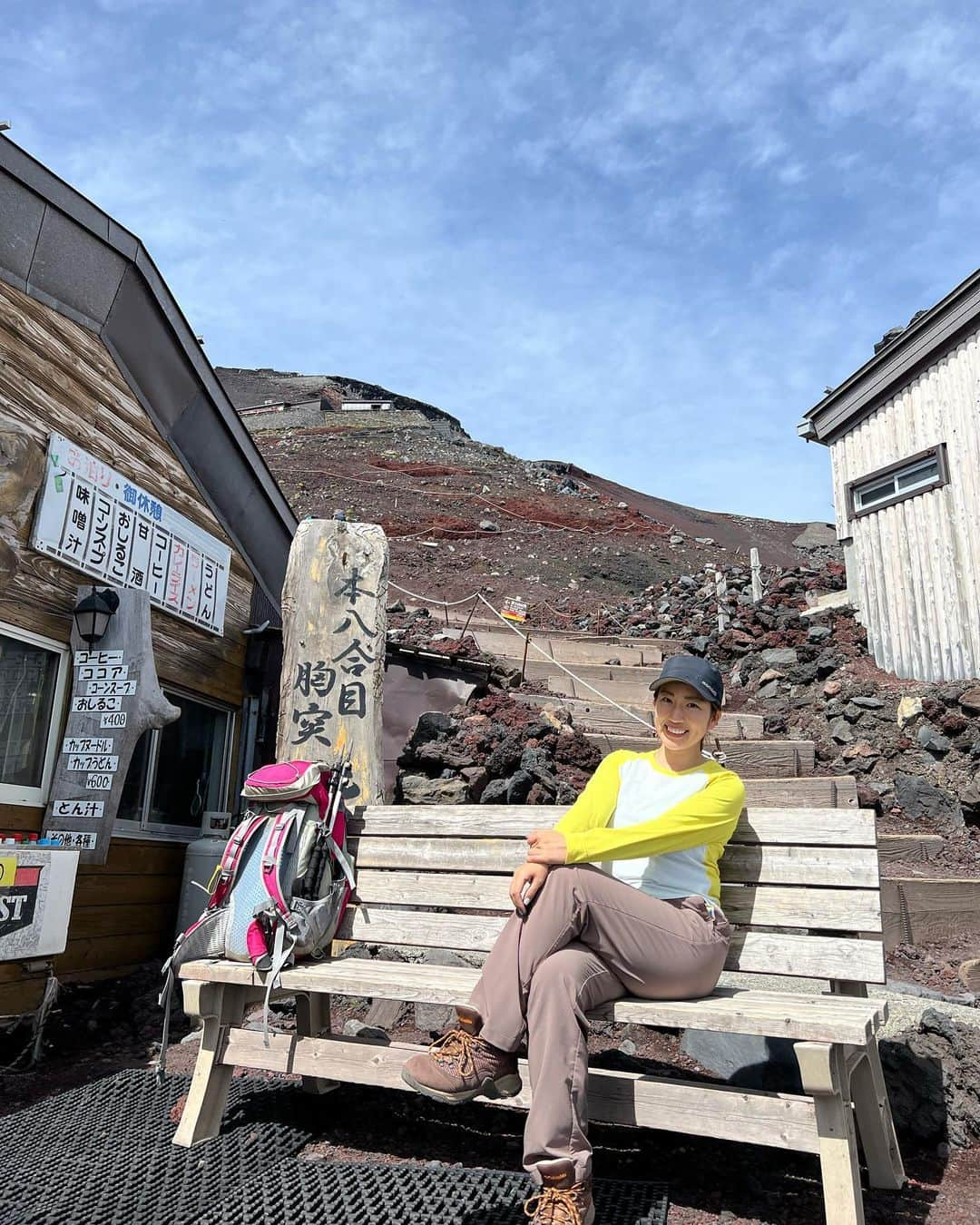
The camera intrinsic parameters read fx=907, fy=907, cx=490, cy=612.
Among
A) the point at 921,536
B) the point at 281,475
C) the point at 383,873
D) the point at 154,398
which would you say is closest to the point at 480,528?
the point at 281,475

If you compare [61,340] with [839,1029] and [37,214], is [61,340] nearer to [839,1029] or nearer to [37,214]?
[37,214]

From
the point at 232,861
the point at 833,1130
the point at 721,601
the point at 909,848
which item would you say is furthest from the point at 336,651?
the point at 721,601

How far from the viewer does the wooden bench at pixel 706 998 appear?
2.52m

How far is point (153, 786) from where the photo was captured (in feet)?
23.2

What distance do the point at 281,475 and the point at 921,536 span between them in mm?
29913

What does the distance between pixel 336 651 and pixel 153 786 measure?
2.02 meters

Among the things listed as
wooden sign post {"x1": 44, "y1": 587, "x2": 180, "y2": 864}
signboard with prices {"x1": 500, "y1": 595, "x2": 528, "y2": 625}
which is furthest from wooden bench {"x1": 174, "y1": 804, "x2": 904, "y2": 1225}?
signboard with prices {"x1": 500, "y1": 595, "x2": 528, "y2": 625}

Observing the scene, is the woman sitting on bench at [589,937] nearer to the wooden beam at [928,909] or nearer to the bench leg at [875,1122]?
the bench leg at [875,1122]

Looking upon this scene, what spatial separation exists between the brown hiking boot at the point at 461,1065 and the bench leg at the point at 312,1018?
1217 mm

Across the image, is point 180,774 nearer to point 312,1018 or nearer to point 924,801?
point 312,1018

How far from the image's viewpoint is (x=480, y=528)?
3114cm

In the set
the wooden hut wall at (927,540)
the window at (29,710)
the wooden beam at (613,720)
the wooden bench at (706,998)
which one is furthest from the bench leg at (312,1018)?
the wooden hut wall at (927,540)

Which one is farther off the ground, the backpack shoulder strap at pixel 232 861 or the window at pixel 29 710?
the window at pixel 29 710

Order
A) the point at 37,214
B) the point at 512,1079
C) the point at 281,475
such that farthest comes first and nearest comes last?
the point at 281,475 < the point at 37,214 < the point at 512,1079
